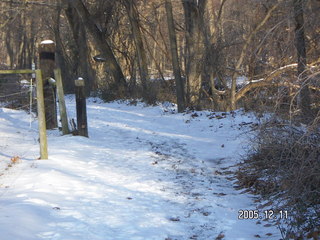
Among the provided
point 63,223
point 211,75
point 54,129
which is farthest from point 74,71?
point 63,223

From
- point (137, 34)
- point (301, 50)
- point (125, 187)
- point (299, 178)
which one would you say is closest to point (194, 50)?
point (137, 34)

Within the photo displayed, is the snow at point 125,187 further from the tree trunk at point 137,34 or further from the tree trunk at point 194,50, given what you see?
the tree trunk at point 137,34

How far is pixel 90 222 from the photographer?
4.98m

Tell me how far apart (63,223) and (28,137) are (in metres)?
6.22

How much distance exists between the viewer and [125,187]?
6.62 meters

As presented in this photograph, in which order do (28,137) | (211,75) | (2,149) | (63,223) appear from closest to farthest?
(63,223), (2,149), (28,137), (211,75)

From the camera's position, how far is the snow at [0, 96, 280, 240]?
483 centimetres

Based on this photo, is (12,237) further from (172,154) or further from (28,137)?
(28,137)
